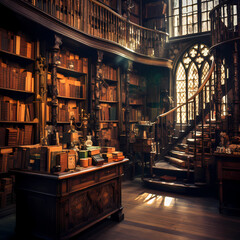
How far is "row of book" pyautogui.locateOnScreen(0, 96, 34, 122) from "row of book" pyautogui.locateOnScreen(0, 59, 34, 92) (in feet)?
0.89

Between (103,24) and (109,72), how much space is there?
121cm

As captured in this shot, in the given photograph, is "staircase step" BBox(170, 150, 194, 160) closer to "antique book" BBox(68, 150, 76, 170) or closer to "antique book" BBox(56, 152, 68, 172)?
"antique book" BBox(68, 150, 76, 170)

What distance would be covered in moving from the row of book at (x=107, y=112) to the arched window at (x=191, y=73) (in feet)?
8.84

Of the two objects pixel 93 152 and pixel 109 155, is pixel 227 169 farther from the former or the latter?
pixel 93 152

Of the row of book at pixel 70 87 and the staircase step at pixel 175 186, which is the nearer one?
the staircase step at pixel 175 186

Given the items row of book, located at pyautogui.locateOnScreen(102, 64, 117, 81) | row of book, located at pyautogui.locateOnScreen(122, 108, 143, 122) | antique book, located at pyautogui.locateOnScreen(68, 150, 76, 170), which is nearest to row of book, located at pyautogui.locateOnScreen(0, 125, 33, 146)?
antique book, located at pyautogui.locateOnScreen(68, 150, 76, 170)

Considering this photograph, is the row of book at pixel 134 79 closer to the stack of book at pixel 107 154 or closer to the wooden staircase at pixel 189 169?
the wooden staircase at pixel 189 169

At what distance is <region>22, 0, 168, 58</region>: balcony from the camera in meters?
4.69

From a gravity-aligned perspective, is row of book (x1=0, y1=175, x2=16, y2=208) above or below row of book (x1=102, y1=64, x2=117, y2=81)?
below

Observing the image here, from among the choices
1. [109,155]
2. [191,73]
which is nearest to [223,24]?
[191,73]

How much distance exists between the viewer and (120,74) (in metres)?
6.75

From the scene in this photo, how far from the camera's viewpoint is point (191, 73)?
328 inches

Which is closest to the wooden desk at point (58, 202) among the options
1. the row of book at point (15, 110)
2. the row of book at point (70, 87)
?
the row of book at point (15, 110)

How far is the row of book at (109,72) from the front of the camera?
6.28 metres
